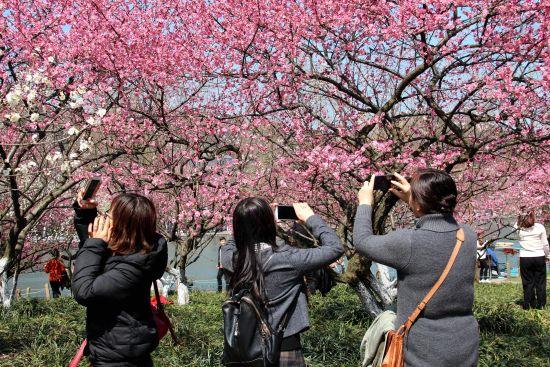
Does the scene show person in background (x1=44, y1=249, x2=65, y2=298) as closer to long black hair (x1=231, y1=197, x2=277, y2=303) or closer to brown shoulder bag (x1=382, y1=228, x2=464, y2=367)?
long black hair (x1=231, y1=197, x2=277, y2=303)

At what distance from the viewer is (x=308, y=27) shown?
538cm

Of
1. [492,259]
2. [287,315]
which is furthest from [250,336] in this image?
[492,259]

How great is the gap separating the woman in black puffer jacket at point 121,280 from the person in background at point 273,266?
39 cm

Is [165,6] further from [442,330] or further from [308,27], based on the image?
[442,330]

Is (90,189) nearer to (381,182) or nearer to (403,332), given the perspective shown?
(381,182)

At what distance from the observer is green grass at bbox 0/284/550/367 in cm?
488

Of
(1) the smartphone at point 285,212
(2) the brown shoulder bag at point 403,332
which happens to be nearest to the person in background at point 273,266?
(1) the smartphone at point 285,212

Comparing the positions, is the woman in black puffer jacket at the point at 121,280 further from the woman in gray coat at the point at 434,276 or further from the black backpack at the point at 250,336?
the woman in gray coat at the point at 434,276

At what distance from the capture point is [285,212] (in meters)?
2.69

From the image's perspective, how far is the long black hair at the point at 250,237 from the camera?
7.86 feet

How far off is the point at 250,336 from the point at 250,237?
40 cm

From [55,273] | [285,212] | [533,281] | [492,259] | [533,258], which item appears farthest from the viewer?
[492,259]

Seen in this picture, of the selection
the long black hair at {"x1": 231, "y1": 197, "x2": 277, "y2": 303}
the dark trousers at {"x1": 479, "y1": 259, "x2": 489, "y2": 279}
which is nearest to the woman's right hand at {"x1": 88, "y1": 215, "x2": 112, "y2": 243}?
the long black hair at {"x1": 231, "y1": 197, "x2": 277, "y2": 303}

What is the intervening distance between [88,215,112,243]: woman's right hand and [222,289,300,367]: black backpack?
2.07ft
